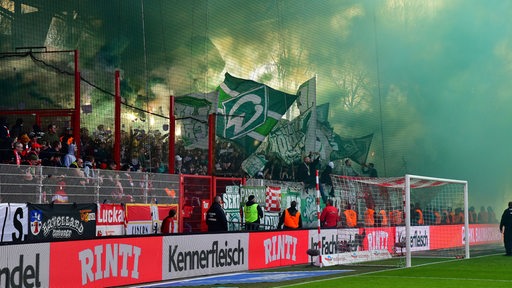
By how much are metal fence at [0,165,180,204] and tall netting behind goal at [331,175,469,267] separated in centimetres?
543

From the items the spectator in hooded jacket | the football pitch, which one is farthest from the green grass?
the spectator in hooded jacket

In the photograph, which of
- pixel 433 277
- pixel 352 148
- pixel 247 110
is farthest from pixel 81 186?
pixel 352 148

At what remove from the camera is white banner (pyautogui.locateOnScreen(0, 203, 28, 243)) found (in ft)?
59.5

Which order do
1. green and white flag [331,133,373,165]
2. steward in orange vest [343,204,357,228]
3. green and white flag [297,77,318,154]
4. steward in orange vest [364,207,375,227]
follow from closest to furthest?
steward in orange vest [364,207,375,227], steward in orange vest [343,204,357,228], green and white flag [297,77,318,154], green and white flag [331,133,373,165]

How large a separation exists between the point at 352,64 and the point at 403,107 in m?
4.91

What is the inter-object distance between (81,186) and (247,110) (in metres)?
18.3

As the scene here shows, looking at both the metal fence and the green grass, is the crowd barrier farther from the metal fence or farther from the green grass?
the metal fence

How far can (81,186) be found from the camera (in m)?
22.0

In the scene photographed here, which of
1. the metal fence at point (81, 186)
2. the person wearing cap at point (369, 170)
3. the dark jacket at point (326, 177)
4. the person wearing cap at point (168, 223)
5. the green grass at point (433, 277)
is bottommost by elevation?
the green grass at point (433, 277)

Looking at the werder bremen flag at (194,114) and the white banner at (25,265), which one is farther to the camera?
the werder bremen flag at (194,114)

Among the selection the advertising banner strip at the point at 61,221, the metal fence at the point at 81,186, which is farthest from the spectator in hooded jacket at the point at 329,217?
the advertising banner strip at the point at 61,221

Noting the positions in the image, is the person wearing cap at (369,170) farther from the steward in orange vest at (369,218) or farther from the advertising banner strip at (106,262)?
the advertising banner strip at (106,262)

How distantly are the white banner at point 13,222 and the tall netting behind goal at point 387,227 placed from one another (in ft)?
29.4

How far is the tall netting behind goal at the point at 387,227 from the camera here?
2523 centimetres
